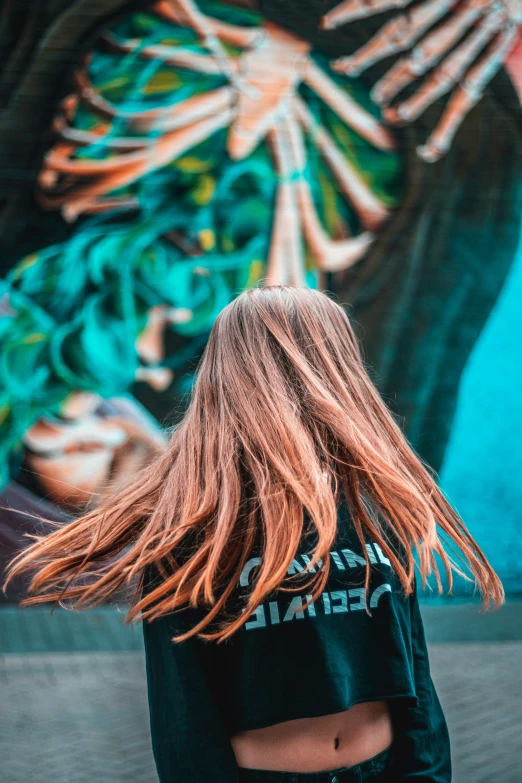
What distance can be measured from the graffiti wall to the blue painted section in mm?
17

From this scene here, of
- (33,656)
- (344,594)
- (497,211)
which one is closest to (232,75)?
(497,211)

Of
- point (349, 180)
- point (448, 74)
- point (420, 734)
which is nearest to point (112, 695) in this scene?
point (420, 734)

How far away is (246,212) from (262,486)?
587cm

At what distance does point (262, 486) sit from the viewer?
4.99 ft

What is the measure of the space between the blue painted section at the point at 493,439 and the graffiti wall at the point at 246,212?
2 cm

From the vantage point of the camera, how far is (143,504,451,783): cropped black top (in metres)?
1.46

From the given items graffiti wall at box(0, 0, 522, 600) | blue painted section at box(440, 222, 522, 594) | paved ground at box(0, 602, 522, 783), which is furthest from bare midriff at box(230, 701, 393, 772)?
blue painted section at box(440, 222, 522, 594)

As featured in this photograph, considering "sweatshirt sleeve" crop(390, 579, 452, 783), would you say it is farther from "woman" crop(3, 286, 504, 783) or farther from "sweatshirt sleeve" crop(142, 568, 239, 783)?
"sweatshirt sleeve" crop(142, 568, 239, 783)

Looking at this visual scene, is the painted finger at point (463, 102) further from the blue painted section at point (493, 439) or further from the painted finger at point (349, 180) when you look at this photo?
the blue painted section at point (493, 439)

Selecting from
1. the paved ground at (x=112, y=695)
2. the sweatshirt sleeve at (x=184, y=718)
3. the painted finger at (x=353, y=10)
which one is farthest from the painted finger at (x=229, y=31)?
the sweatshirt sleeve at (x=184, y=718)

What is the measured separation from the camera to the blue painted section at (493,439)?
7.34 metres

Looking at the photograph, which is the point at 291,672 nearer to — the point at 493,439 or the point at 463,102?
the point at 493,439

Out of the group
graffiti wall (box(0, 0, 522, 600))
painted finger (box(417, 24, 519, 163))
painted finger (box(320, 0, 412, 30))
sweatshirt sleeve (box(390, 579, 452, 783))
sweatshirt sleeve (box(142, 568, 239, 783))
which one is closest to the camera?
sweatshirt sleeve (box(142, 568, 239, 783))

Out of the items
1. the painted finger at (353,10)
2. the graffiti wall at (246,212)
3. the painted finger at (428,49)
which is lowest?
the graffiti wall at (246,212)
